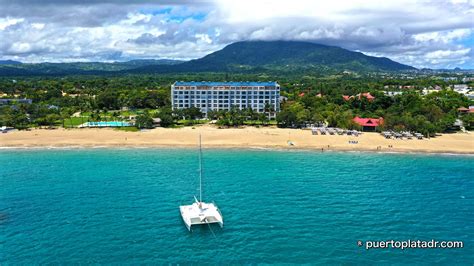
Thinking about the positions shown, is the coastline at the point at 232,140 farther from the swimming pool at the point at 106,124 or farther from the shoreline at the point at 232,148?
the swimming pool at the point at 106,124

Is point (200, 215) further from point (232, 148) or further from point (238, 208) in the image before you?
point (232, 148)

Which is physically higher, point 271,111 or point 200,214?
point 271,111

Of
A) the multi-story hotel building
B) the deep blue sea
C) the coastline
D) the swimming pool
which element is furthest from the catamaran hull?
the multi-story hotel building

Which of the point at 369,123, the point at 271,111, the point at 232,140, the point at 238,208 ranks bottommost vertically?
the point at 238,208

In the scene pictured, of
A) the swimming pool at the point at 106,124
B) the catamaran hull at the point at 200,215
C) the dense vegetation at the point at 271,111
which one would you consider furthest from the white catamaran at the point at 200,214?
the swimming pool at the point at 106,124

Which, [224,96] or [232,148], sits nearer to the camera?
[232,148]

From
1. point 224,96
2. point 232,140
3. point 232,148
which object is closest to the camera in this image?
point 232,148

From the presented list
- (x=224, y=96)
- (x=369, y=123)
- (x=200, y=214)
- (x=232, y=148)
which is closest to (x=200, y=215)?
(x=200, y=214)

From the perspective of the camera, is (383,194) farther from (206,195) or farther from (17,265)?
(17,265)
